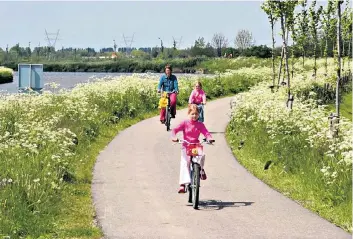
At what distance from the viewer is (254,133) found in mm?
16344

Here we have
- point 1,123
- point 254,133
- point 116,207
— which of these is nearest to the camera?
point 116,207

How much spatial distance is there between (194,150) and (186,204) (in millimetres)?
936

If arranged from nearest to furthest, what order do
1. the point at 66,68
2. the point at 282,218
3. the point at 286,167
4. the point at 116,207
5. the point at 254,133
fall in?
the point at 282,218 < the point at 116,207 < the point at 286,167 < the point at 254,133 < the point at 66,68

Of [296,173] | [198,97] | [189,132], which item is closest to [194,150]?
[189,132]

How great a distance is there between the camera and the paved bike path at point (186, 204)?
849 cm

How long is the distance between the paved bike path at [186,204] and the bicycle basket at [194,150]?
0.88 meters

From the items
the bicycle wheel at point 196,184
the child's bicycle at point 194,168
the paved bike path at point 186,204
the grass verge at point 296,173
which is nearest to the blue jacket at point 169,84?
the grass verge at point 296,173

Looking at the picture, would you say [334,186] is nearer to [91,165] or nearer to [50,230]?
[50,230]

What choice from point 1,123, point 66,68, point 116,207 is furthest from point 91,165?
point 66,68

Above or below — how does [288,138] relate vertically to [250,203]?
above

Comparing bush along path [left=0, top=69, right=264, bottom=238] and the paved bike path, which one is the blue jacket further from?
the paved bike path

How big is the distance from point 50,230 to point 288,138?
276 inches

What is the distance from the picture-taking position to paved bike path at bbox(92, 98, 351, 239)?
27.9ft

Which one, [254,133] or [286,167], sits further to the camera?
[254,133]
